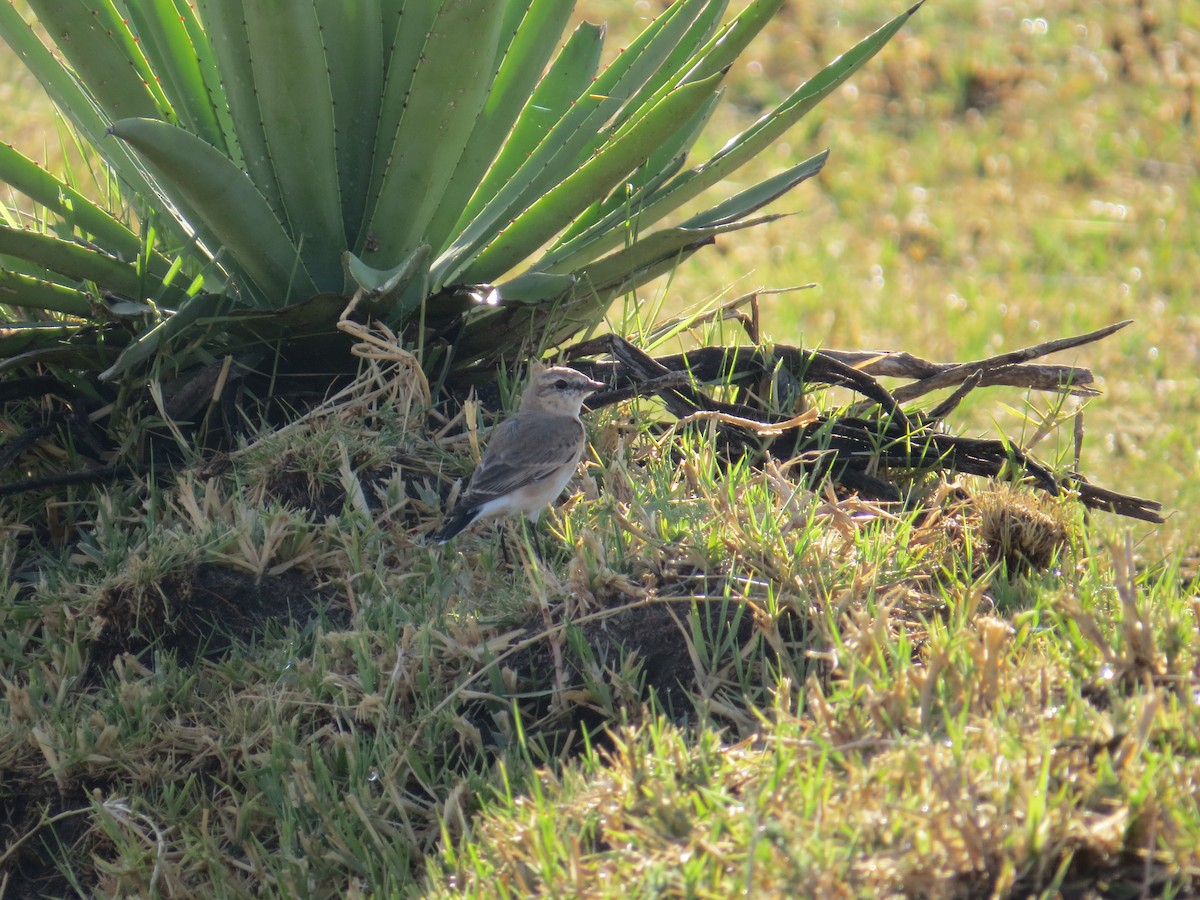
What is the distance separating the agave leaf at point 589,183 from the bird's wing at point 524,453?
607 millimetres

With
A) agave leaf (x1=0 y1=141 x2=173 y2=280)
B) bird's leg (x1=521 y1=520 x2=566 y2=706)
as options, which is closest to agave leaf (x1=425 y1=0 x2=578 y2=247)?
agave leaf (x1=0 y1=141 x2=173 y2=280)

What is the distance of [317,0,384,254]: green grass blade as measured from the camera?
422 centimetres

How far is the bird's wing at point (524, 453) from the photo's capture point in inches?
153

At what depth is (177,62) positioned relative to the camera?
14.5 feet

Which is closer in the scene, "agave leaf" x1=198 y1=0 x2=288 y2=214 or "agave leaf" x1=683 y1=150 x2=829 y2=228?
"agave leaf" x1=198 y1=0 x2=288 y2=214

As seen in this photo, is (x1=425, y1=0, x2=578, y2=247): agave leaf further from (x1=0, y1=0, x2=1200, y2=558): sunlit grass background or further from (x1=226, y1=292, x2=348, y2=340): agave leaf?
(x1=0, y1=0, x2=1200, y2=558): sunlit grass background

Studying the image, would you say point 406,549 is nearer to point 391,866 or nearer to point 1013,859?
point 391,866

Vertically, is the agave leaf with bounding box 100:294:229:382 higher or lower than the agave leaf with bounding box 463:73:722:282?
lower

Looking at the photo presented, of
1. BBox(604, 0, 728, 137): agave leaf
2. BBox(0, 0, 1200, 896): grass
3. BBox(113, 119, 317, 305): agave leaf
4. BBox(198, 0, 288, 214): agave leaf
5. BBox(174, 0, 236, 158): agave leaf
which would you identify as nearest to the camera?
BBox(0, 0, 1200, 896): grass

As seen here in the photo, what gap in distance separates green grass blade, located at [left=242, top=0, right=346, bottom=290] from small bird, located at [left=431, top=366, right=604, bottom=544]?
788 millimetres

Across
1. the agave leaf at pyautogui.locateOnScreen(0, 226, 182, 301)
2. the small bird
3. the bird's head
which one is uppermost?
the agave leaf at pyautogui.locateOnScreen(0, 226, 182, 301)

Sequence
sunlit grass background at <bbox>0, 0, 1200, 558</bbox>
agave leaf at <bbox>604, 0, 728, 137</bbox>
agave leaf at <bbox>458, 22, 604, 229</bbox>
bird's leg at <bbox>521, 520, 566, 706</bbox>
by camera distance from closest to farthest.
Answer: bird's leg at <bbox>521, 520, 566, 706</bbox> → agave leaf at <bbox>604, 0, 728, 137</bbox> → agave leaf at <bbox>458, 22, 604, 229</bbox> → sunlit grass background at <bbox>0, 0, 1200, 558</bbox>

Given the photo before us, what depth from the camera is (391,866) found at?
3004 millimetres

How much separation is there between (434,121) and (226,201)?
0.67 m
